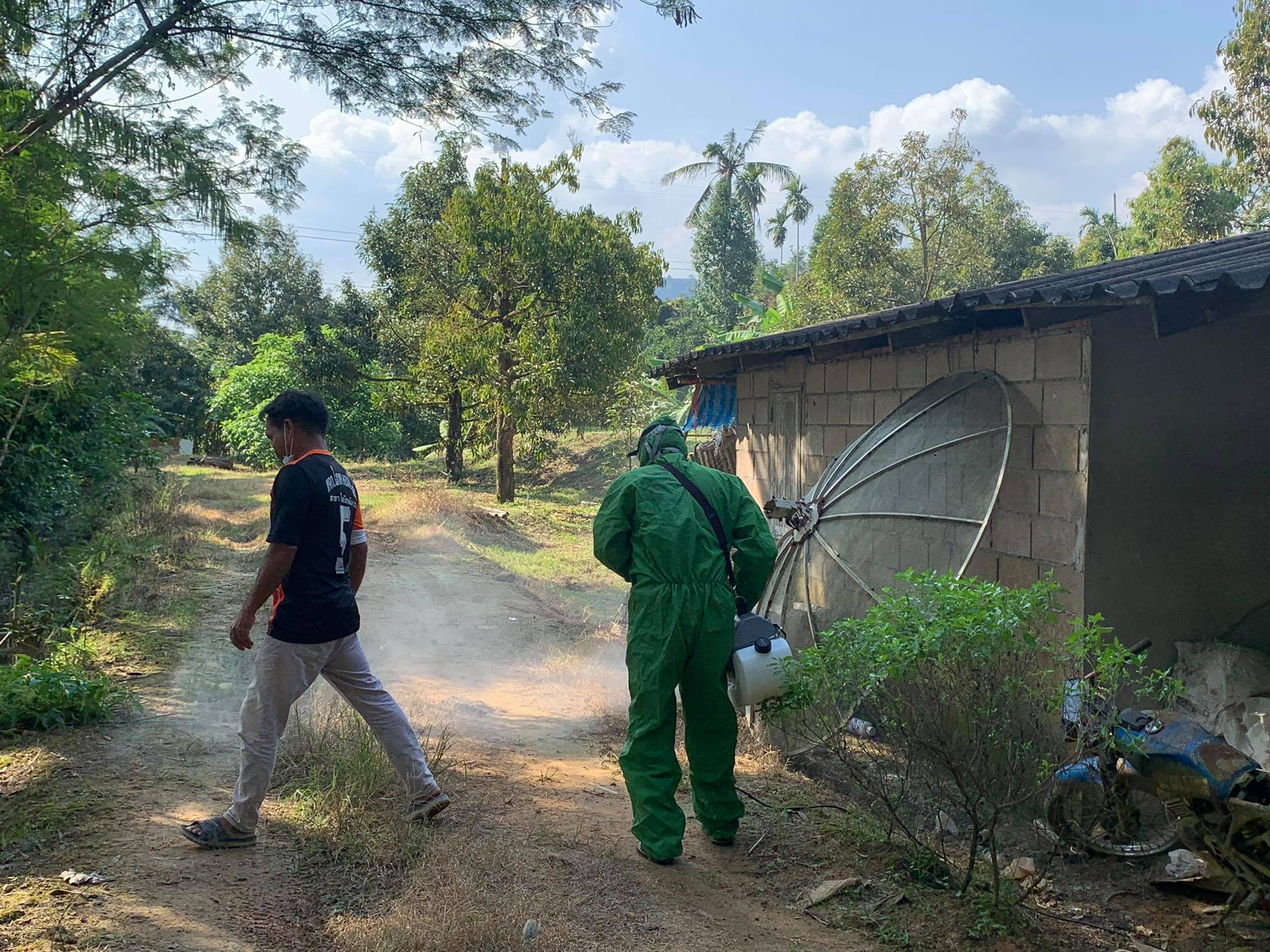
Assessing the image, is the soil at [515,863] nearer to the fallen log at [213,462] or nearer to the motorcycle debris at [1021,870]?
the motorcycle debris at [1021,870]

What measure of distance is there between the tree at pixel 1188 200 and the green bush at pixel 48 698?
60.4 ft

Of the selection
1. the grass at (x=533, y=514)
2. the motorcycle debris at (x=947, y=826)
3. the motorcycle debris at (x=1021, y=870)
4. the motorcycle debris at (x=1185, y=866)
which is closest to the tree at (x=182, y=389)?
the grass at (x=533, y=514)

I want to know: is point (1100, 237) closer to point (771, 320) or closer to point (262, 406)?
point (771, 320)

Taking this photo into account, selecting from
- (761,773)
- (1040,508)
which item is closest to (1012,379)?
(1040,508)

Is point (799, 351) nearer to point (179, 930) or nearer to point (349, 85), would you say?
point (349, 85)

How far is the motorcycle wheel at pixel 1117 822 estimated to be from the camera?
12.0 feet

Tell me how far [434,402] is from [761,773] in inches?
606

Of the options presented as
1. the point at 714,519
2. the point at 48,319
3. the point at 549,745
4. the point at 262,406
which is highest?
the point at 262,406

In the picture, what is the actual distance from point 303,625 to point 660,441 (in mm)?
1753

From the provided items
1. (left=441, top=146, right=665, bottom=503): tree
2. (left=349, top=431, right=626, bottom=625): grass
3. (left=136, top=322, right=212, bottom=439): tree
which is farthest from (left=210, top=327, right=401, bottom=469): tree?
(left=441, top=146, right=665, bottom=503): tree


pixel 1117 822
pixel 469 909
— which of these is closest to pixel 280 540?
pixel 469 909

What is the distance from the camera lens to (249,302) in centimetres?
2944

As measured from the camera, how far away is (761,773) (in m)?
4.88

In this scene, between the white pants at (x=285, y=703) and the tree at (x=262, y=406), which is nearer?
the white pants at (x=285, y=703)
